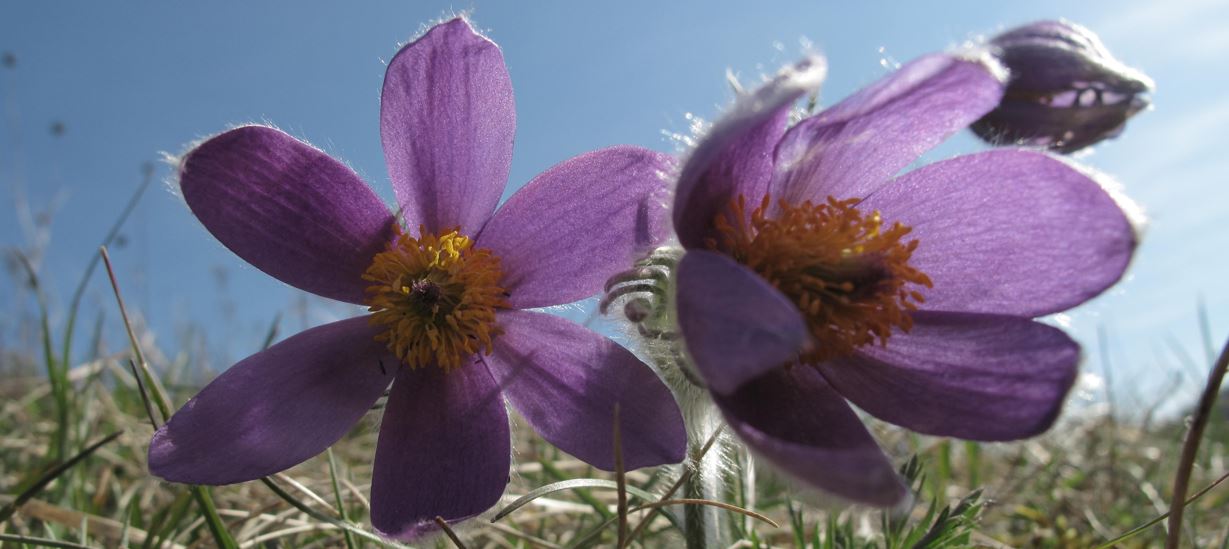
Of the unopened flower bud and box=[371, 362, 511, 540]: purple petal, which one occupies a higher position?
the unopened flower bud

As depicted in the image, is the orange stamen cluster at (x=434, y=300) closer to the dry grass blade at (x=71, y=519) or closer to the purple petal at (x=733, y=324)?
the purple petal at (x=733, y=324)

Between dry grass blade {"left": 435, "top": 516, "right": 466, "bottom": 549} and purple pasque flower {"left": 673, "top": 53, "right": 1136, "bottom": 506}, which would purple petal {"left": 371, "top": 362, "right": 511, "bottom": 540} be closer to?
dry grass blade {"left": 435, "top": 516, "right": 466, "bottom": 549}

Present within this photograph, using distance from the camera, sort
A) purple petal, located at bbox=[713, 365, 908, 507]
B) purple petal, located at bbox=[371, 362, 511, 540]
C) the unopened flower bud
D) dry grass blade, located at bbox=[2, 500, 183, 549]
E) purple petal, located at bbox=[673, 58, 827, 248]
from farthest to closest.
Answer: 1. dry grass blade, located at bbox=[2, 500, 183, 549]
2. the unopened flower bud
3. purple petal, located at bbox=[371, 362, 511, 540]
4. purple petal, located at bbox=[673, 58, 827, 248]
5. purple petal, located at bbox=[713, 365, 908, 507]

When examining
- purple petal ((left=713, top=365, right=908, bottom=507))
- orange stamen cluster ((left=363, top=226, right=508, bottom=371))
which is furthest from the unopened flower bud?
orange stamen cluster ((left=363, top=226, right=508, bottom=371))

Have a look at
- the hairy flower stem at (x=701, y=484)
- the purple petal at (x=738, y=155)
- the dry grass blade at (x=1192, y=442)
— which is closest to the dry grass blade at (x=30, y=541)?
the hairy flower stem at (x=701, y=484)

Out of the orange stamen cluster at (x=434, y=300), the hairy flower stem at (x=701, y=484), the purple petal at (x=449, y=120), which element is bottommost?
the hairy flower stem at (x=701, y=484)

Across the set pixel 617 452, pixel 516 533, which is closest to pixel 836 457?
pixel 617 452

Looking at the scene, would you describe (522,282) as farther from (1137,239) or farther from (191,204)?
(1137,239)
